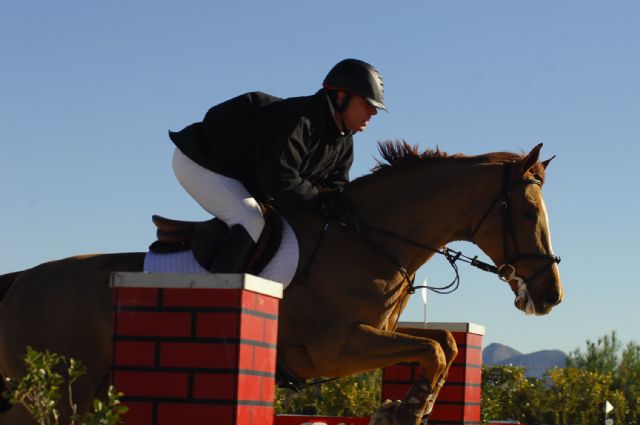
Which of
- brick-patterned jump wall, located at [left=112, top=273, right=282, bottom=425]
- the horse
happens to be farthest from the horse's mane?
brick-patterned jump wall, located at [left=112, top=273, right=282, bottom=425]

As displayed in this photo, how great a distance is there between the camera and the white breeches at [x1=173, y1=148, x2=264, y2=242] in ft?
23.7

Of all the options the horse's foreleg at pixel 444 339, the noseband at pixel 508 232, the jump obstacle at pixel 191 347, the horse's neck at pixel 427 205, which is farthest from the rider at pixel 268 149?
the jump obstacle at pixel 191 347

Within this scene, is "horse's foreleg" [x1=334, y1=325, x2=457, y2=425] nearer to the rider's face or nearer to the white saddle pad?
the white saddle pad

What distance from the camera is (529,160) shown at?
7637 millimetres

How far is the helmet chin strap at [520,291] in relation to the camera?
742 centimetres

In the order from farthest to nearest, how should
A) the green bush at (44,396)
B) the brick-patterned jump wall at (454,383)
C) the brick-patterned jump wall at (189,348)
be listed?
1. the brick-patterned jump wall at (454,383)
2. the brick-patterned jump wall at (189,348)
3. the green bush at (44,396)

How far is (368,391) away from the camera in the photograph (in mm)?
15336

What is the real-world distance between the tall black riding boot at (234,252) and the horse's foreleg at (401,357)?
776mm

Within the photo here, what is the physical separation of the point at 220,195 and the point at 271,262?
511mm

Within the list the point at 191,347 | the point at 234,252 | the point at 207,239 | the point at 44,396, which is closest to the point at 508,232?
the point at 234,252

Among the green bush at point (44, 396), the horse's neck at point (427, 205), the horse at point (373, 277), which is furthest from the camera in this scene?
the horse's neck at point (427, 205)

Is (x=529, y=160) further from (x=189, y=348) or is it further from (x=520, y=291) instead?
(x=189, y=348)

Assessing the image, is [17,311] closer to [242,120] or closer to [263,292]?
[242,120]

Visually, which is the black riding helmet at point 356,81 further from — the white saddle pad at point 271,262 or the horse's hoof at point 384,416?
the horse's hoof at point 384,416
